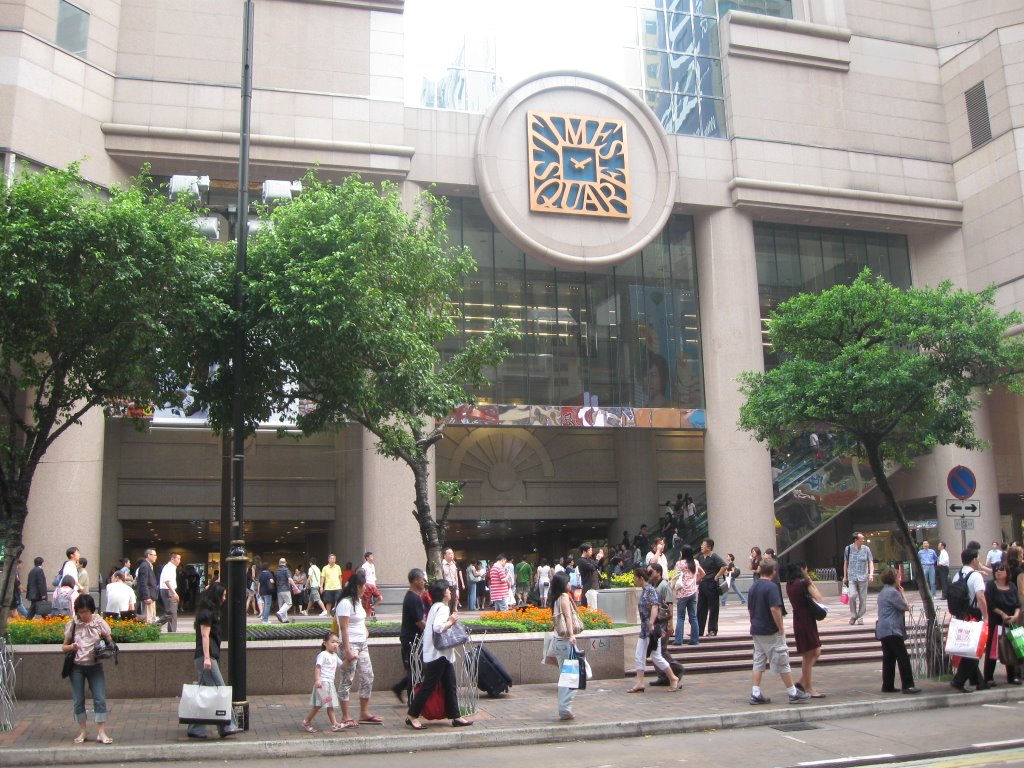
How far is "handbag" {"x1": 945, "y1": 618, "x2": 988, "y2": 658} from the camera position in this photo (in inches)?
477

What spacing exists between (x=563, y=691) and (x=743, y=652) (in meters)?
6.19

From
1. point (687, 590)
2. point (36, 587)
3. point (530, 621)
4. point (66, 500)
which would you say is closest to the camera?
point (530, 621)

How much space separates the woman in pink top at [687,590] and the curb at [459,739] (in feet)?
13.8

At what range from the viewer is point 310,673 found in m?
13.8

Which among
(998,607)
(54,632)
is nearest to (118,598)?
(54,632)

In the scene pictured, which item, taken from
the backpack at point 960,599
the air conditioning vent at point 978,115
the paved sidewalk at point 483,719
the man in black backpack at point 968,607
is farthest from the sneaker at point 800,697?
the air conditioning vent at point 978,115

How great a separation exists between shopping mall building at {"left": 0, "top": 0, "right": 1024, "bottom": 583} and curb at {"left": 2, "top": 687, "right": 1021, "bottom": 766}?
16263 millimetres

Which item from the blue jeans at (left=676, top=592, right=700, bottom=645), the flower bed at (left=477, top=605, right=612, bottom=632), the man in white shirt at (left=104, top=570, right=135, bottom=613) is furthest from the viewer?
the man in white shirt at (left=104, top=570, right=135, bottom=613)

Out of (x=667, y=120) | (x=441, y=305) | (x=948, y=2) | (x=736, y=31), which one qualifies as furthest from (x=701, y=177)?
(x=441, y=305)

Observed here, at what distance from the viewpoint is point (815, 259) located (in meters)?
34.6

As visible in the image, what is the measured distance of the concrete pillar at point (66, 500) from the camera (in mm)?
24172

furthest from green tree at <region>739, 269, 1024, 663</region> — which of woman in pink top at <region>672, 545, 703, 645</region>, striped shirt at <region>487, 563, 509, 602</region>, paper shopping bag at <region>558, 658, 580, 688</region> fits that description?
striped shirt at <region>487, 563, 509, 602</region>

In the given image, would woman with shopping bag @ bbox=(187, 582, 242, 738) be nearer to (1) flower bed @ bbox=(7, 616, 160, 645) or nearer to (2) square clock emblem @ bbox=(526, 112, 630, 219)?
(1) flower bed @ bbox=(7, 616, 160, 645)

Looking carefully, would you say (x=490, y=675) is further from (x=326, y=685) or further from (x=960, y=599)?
(x=960, y=599)
